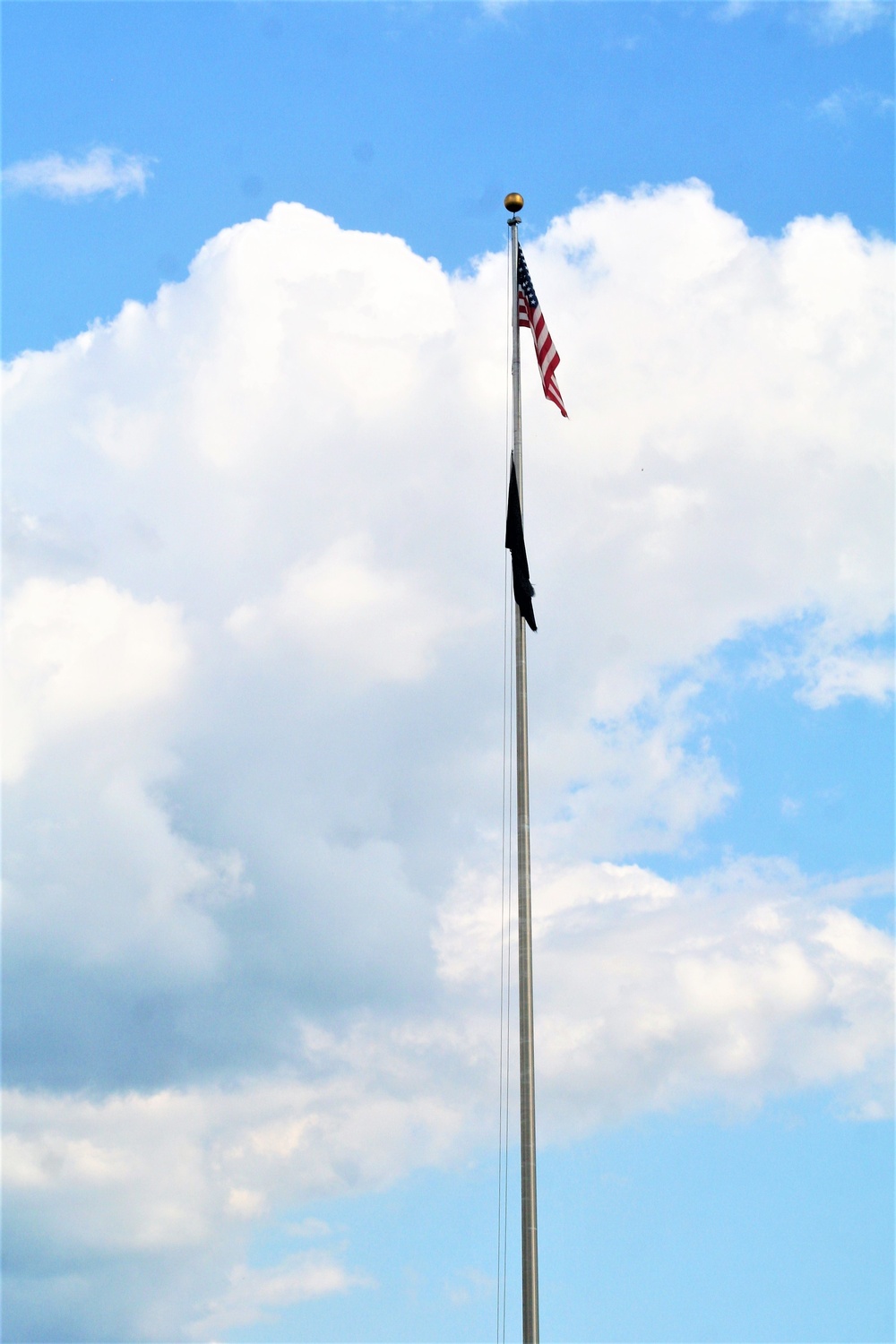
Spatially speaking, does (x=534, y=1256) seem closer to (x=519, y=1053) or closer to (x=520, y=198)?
(x=519, y=1053)

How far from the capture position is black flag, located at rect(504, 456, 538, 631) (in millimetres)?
41469

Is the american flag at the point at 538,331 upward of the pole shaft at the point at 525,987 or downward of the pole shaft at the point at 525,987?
upward

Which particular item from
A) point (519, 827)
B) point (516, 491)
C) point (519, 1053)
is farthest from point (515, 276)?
point (519, 1053)

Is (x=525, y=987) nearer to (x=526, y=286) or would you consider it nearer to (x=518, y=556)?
(x=518, y=556)

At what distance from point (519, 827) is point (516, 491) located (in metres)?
8.19

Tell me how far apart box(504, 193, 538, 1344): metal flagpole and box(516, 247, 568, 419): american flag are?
0.16 metres

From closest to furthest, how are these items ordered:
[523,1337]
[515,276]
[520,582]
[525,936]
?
[523,1337] < [525,936] < [520,582] < [515,276]

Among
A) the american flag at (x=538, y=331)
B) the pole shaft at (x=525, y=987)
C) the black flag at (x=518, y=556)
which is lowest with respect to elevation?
the pole shaft at (x=525, y=987)

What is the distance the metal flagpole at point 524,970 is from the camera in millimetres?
35688

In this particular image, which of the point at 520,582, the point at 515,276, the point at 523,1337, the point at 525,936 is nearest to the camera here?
the point at 523,1337

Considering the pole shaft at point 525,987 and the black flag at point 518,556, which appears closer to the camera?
the pole shaft at point 525,987

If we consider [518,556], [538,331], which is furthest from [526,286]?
[518,556]

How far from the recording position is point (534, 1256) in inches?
1409

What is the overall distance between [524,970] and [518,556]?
960cm
